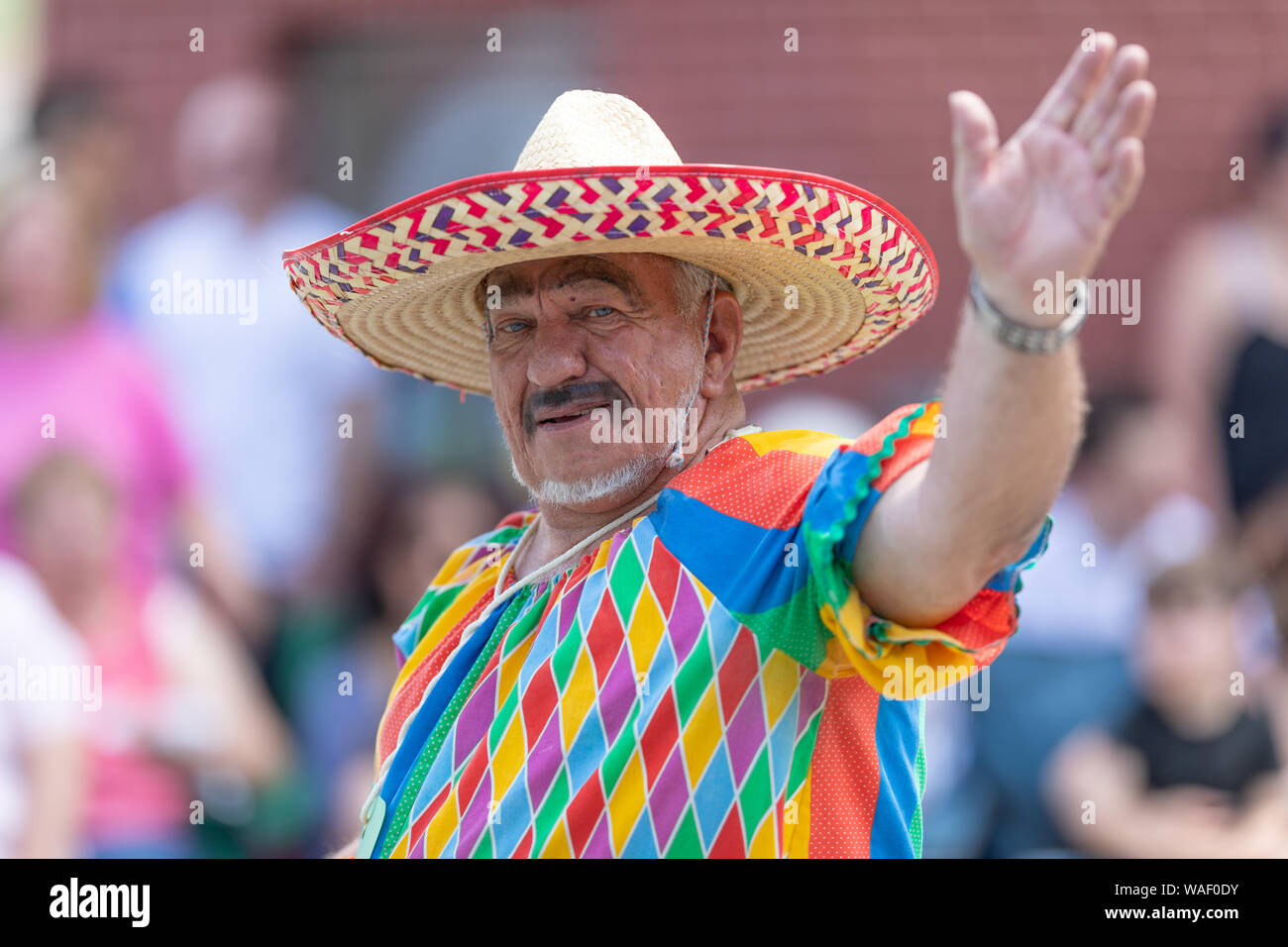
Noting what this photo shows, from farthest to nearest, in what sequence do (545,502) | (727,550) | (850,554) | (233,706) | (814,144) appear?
1. (814,144)
2. (233,706)
3. (545,502)
4. (727,550)
5. (850,554)

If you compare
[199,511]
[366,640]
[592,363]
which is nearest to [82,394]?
[199,511]

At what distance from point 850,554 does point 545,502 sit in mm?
795

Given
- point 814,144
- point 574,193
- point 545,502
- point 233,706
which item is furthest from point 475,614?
point 814,144

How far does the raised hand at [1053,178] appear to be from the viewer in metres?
1.75

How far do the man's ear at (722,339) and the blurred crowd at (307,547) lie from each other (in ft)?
9.20

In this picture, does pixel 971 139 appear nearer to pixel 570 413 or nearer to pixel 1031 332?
pixel 1031 332

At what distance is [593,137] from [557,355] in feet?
1.46

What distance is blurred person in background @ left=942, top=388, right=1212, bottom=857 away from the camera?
5.15m

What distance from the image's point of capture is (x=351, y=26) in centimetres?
673

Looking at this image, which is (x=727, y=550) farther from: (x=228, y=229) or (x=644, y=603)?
(x=228, y=229)

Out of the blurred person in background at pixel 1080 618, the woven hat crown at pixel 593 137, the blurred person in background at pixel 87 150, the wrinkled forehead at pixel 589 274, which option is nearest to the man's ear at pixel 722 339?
the wrinkled forehead at pixel 589 274

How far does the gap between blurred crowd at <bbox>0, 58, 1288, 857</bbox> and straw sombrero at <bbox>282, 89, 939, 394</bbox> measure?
2.46 meters

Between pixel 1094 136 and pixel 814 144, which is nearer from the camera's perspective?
pixel 1094 136

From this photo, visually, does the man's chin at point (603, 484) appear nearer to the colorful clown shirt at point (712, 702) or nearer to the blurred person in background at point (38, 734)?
the colorful clown shirt at point (712, 702)
